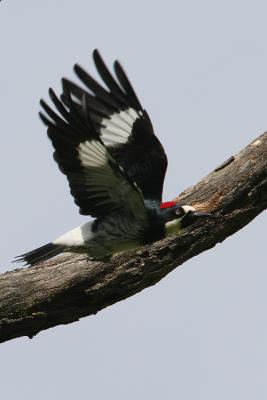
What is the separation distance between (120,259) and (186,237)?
545mm

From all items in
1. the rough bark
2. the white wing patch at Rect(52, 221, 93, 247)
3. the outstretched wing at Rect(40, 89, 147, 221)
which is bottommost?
the rough bark

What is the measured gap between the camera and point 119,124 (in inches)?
282

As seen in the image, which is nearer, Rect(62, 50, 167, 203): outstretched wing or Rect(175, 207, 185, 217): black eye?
Rect(175, 207, 185, 217): black eye

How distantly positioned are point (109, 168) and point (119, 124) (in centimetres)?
127

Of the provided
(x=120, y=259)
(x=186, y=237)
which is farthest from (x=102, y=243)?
(x=186, y=237)

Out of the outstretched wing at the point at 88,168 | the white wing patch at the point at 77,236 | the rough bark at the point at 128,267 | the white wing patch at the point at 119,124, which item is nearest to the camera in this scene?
the outstretched wing at the point at 88,168

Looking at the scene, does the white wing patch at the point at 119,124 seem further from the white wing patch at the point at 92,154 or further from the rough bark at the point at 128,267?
the white wing patch at the point at 92,154

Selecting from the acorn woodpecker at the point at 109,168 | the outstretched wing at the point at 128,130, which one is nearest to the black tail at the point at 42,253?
the acorn woodpecker at the point at 109,168

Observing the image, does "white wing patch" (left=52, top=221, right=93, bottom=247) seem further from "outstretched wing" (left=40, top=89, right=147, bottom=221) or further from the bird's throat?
the bird's throat

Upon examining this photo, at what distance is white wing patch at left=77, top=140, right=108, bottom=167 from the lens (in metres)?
5.83

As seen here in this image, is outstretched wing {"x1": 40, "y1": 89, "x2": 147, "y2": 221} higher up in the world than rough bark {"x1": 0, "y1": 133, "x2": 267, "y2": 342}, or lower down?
higher up

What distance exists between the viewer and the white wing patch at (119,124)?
7141 millimetres

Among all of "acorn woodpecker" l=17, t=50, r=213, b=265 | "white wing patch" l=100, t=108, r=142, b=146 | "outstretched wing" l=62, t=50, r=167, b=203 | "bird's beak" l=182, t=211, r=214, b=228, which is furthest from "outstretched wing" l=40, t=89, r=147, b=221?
"white wing patch" l=100, t=108, r=142, b=146

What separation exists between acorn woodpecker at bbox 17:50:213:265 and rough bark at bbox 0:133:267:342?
13 cm
